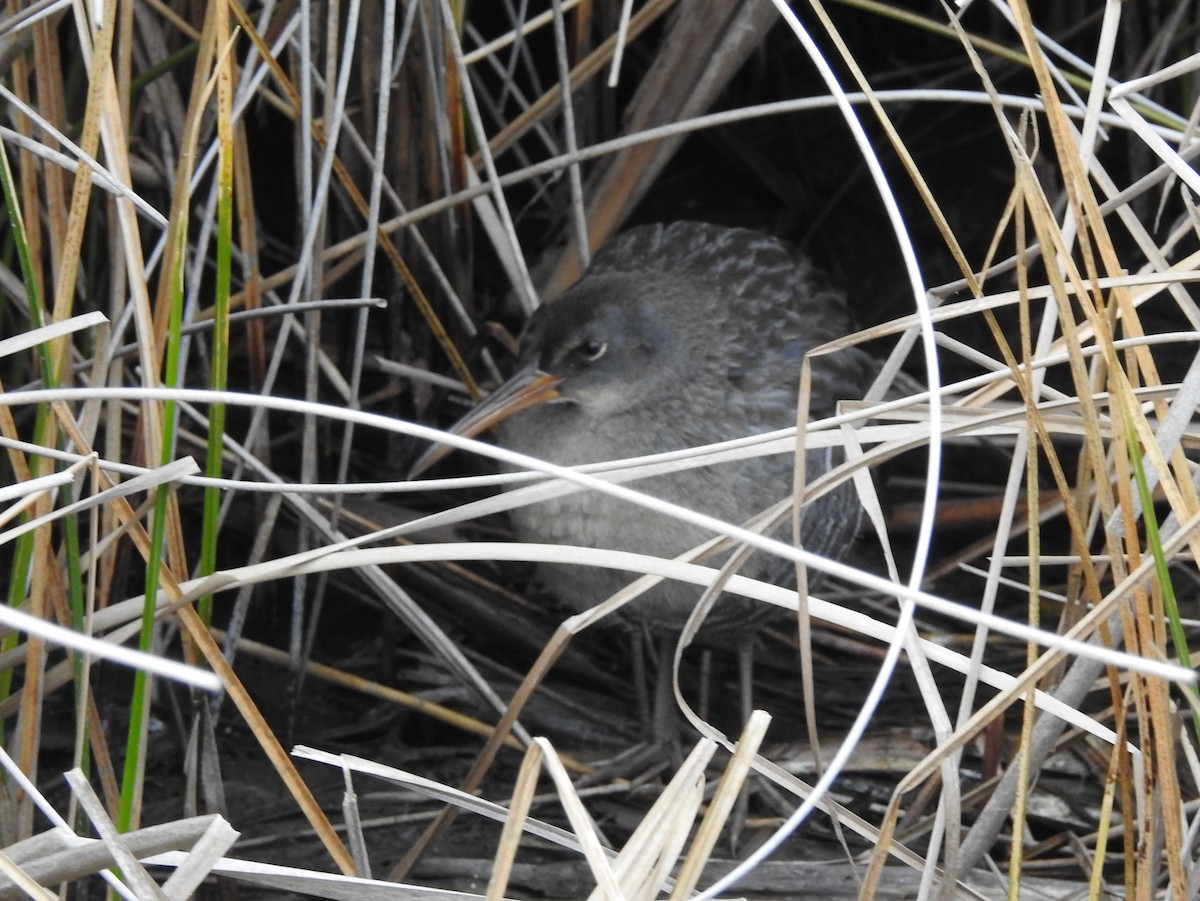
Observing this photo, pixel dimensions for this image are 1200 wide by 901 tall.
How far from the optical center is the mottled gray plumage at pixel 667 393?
2.24 meters

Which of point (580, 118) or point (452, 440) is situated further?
point (580, 118)

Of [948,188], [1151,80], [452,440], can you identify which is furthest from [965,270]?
[948,188]

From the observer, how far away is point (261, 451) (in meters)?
2.24

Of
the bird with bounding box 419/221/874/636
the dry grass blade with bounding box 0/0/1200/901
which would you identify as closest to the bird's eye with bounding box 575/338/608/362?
the bird with bounding box 419/221/874/636

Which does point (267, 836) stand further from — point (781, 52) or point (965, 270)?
point (781, 52)

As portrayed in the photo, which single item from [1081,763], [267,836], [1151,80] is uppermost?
[1151,80]

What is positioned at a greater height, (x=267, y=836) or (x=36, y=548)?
(x=36, y=548)

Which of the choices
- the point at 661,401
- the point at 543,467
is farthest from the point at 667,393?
the point at 543,467

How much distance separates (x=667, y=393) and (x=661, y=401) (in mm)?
17

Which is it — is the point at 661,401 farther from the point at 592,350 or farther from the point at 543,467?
the point at 543,467

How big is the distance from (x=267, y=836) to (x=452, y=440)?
113cm

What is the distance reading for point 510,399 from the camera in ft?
7.59

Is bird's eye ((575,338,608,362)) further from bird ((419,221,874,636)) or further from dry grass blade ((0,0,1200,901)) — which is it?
dry grass blade ((0,0,1200,901))

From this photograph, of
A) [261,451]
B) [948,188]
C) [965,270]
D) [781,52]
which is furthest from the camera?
[948,188]
